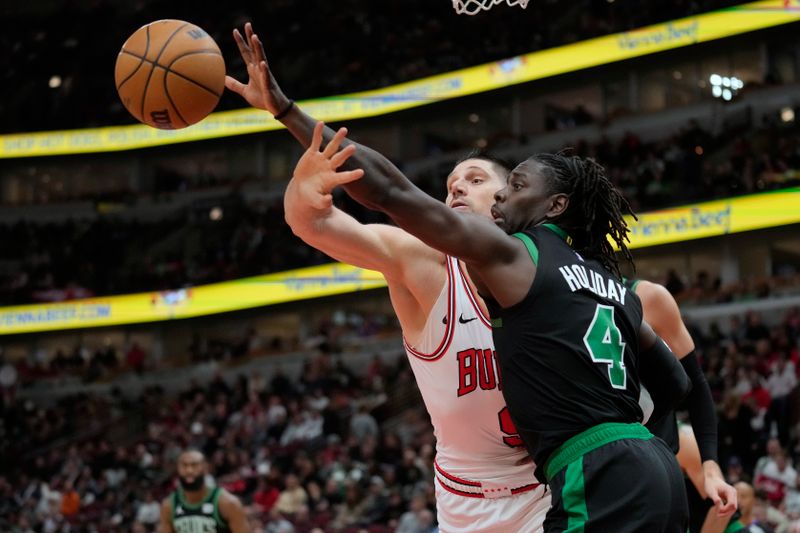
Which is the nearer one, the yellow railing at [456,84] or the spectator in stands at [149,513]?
the spectator in stands at [149,513]

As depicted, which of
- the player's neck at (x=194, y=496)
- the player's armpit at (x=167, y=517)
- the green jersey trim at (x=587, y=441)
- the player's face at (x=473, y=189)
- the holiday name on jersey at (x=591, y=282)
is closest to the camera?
the green jersey trim at (x=587, y=441)

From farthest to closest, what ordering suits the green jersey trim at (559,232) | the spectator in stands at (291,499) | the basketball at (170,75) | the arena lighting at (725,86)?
the arena lighting at (725,86) < the spectator in stands at (291,499) < the basketball at (170,75) < the green jersey trim at (559,232)

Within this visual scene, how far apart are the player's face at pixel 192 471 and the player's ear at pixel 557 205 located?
5464 mm

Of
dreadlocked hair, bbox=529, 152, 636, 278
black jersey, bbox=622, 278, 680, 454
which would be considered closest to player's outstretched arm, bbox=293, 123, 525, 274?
dreadlocked hair, bbox=529, 152, 636, 278

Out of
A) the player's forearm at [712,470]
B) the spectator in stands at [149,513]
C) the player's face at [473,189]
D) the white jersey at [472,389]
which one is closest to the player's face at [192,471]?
the white jersey at [472,389]

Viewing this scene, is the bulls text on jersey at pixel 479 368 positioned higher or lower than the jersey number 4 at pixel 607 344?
lower

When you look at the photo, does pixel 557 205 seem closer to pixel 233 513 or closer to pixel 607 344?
pixel 607 344

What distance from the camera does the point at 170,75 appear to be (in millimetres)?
4348

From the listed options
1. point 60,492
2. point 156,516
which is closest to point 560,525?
point 156,516

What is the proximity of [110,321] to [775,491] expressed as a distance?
2113cm

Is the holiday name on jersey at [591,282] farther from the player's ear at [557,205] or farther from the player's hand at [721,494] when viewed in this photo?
the player's hand at [721,494]

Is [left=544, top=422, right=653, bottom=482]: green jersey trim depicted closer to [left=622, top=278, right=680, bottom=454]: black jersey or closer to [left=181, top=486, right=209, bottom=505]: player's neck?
[left=622, top=278, right=680, bottom=454]: black jersey

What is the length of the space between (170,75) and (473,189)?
4.62 feet

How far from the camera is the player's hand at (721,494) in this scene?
447 centimetres
